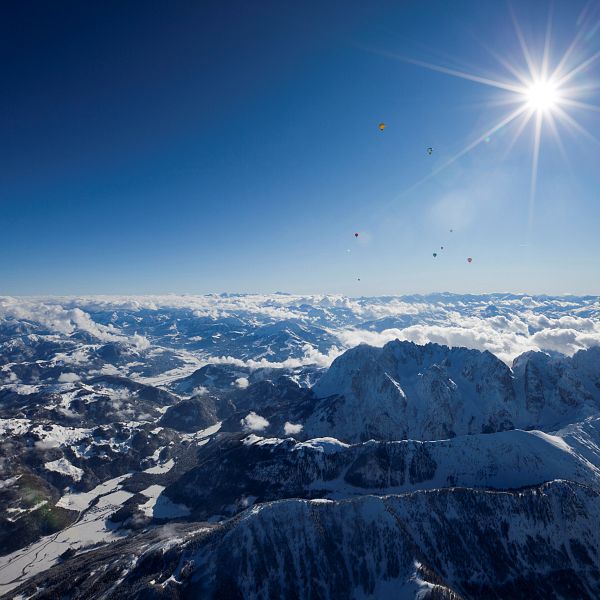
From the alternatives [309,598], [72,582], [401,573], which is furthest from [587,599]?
[72,582]

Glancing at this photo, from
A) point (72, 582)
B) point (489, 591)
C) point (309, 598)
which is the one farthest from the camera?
point (72, 582)

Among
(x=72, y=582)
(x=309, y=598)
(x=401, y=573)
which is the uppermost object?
(x=401, y=573)

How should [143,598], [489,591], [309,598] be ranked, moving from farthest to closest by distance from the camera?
1. [489,591]
2. [309,598]
3. [143,598]

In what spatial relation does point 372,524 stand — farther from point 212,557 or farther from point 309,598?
point 212,557

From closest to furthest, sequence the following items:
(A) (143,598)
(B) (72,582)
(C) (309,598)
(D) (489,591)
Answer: (A) (143,598) < (C) (309,598) < (D) (489,591) < (B) (72,582)

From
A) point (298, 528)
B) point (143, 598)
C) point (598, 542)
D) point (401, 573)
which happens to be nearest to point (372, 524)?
point (401, 573)

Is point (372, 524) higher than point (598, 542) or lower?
higher

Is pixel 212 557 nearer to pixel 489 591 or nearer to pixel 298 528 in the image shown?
pixel 298 528

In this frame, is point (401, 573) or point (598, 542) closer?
point (401, 573)

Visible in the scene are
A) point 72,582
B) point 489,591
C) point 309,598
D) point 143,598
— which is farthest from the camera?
point 72,582
